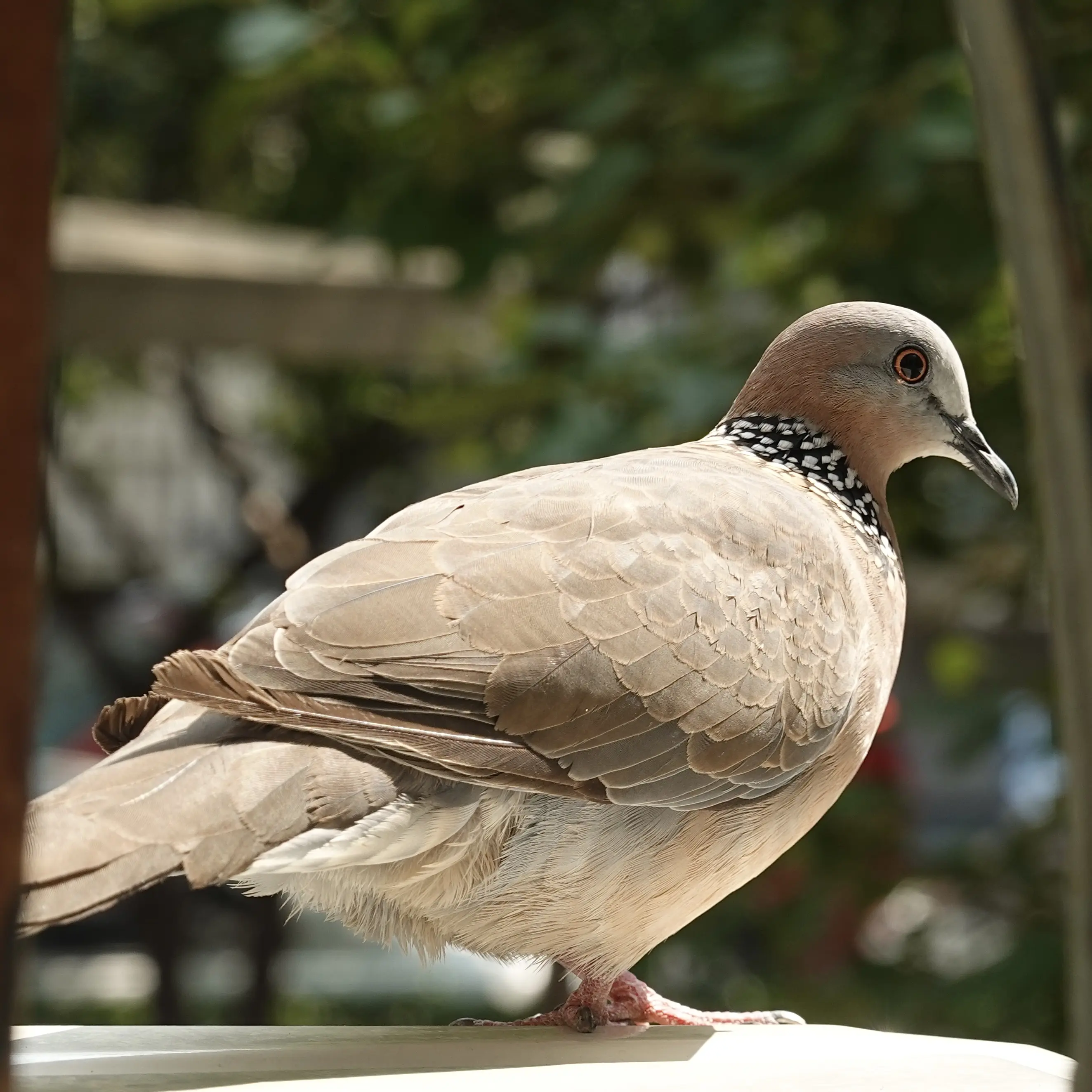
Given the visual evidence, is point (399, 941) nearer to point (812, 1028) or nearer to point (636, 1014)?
point (636, 1014)

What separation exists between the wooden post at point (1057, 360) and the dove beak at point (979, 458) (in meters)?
1.38

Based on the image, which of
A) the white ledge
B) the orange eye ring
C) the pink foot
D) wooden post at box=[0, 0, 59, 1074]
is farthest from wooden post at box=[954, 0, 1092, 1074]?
the orange eye ring

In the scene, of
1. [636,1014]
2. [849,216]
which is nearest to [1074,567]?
[636,1014]

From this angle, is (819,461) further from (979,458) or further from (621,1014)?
(621,1014)

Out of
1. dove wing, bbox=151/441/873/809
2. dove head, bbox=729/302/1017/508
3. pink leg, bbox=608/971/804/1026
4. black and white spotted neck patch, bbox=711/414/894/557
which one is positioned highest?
dove head, bbox=729/302/1017/508

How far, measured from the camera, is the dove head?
7.33 ft

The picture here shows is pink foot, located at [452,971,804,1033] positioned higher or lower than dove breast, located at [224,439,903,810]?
lower

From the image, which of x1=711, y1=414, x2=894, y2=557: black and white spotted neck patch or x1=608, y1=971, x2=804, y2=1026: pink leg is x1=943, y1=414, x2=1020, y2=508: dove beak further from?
x1=608, y1=971, x2=804, y2=1026: pink leg

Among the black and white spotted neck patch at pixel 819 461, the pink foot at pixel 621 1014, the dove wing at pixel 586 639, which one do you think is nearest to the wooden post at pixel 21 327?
the dove wing at pixel 586 639

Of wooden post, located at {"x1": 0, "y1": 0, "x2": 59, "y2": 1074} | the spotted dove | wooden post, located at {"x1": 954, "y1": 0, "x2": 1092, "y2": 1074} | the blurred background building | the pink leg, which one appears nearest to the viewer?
wooden post, located at {"x1": 0, "y1": 0, "x2": 59, "y2": 1074}

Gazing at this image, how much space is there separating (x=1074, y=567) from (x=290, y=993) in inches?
305

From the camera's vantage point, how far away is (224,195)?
696 centimetres

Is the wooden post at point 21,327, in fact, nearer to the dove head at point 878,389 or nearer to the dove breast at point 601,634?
the dove breast at point 601,634

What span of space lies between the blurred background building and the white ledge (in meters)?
0.35
